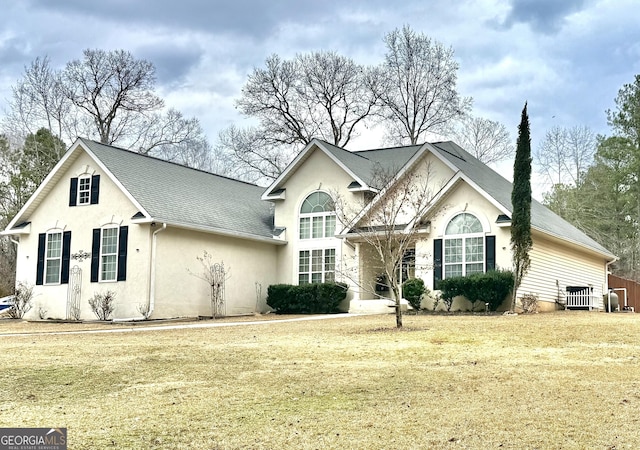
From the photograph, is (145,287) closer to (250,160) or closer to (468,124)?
(250,160)

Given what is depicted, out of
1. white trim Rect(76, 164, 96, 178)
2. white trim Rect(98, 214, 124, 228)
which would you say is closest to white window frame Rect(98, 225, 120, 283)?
white trim Rect(98, 214, 124, 228)

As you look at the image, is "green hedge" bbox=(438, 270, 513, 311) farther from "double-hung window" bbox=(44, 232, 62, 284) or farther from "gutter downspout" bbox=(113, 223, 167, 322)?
"double-hung window" bbox=(44, 232, 62, 284)

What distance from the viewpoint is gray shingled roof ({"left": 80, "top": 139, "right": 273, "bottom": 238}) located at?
26.3 m

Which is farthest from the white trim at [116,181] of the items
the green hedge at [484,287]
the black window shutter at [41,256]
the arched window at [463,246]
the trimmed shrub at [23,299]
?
the green hedge at [484,287]

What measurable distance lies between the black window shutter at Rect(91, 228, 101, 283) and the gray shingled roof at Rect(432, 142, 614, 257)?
12.6 meters

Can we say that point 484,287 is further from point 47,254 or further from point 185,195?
point 47,254

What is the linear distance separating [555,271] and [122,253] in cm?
1554

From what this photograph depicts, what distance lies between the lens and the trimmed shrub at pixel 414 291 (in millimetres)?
25672

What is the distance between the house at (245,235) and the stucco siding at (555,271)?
0.23ft

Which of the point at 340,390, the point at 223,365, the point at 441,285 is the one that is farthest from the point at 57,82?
the point at 340,390

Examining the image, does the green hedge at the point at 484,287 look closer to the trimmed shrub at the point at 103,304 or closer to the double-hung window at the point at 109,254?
the trimmed shrub at the point at 103,304

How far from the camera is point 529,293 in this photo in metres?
25.5

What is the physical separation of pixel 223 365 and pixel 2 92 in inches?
1425

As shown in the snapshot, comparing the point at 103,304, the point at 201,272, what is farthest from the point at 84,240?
the point at 201,272
